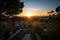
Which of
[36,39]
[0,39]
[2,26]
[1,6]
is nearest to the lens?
[0,39]

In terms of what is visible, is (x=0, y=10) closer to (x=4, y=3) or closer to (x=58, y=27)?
(x=4, y=3)

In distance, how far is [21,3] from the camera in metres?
17.1

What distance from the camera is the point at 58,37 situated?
32.1 feet

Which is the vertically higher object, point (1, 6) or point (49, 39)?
point (1, 6)

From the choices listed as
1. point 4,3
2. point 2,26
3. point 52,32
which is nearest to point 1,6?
point 4,3

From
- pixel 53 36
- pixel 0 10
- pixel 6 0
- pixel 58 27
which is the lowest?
pixel 53 36

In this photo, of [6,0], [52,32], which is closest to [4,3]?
[6,0]

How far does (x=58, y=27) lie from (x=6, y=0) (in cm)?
549

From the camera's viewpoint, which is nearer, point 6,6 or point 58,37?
point 58,37

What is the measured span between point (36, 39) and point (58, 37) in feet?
10.8

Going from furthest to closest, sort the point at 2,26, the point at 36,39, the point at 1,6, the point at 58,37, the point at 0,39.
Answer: the point at 2,26 < the point at 1,6 < the point at 36,39 < the point at 0,39 < the point at 58,37

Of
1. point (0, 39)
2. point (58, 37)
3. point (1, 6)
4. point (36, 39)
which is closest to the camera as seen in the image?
point (58, 37)

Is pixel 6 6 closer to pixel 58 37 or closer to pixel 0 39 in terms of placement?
pixel 0 39

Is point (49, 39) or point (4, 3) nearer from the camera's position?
point (49, 39)
